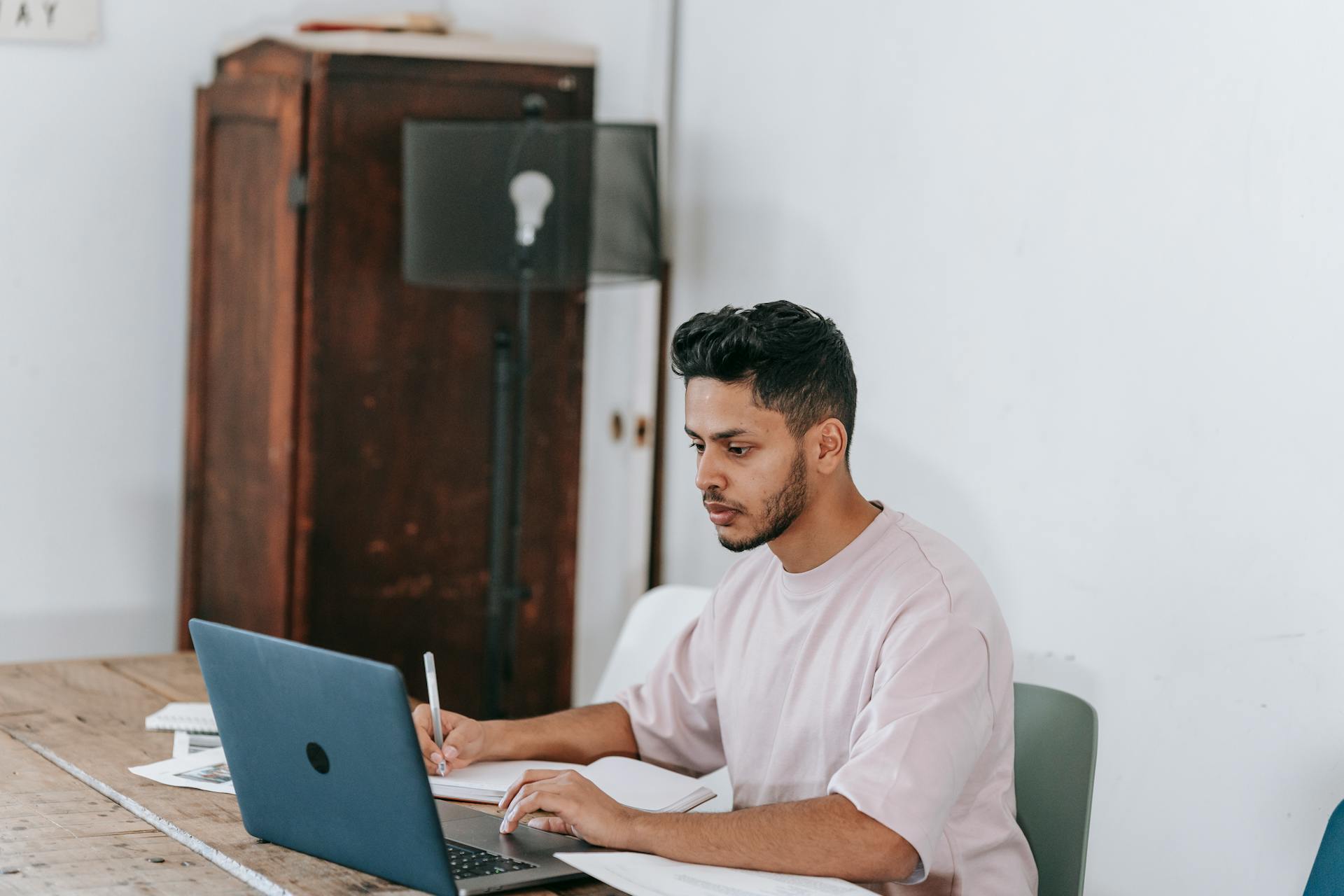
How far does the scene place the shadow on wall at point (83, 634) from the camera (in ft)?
11.0

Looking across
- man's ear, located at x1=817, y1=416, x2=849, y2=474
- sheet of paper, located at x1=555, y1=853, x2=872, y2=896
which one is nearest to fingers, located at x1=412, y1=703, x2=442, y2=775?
sheet of paper, located at x1=555, y1=853, x2=872, y2=896

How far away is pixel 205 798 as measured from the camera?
1791 millimetres

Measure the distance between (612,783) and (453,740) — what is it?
0.69 feet

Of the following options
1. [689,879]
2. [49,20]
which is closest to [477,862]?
[689,879]

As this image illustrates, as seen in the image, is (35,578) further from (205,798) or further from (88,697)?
(205,798)

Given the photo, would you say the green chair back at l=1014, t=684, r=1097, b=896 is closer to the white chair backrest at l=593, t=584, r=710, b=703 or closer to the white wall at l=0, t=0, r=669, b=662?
the white chair backrest at l=593, t=584, r=710, b=703

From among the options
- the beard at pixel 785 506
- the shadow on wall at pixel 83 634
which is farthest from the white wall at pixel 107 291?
the beard at pixel 785 506

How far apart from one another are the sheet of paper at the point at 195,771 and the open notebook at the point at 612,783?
0.25m

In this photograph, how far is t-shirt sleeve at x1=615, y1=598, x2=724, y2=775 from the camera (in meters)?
2.08

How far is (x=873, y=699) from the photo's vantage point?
5.48 feet

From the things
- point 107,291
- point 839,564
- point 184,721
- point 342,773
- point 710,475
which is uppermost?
point 107,291

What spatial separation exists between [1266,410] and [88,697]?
174 cm

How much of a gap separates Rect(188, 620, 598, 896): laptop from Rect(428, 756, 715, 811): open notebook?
13cm

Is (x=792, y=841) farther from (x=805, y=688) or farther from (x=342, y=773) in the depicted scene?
(x=342, y=773)
